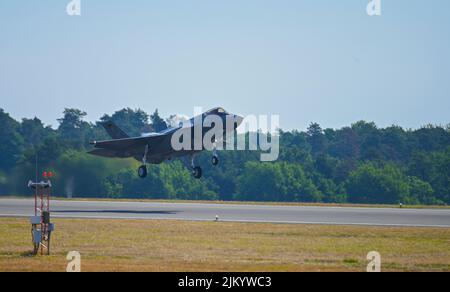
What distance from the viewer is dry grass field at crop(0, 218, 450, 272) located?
2291 cm

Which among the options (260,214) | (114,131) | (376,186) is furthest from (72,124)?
(260,214)

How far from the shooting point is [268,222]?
36.8 m

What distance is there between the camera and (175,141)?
4991cm

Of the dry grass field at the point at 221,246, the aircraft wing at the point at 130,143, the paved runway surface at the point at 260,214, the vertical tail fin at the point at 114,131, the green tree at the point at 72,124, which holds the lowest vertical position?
the dry grass field at the point at 221,246

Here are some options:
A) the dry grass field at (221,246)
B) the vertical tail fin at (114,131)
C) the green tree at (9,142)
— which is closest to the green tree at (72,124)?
the green tree at (9,142)

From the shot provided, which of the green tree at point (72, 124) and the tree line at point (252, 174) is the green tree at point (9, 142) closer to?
the tree line at point (252, 174)

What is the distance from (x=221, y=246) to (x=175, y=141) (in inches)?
907

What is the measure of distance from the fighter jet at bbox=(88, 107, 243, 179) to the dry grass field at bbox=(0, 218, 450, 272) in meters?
12.1

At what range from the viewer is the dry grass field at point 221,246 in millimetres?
22906

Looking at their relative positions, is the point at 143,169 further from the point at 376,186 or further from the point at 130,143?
the point at 376,186

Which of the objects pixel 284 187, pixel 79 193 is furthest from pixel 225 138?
pixel 284 187

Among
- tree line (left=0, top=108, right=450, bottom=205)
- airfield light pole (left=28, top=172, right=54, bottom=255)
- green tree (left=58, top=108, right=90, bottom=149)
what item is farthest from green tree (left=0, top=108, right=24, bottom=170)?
airfield light pole (left=28, top=172, right=54, bottom=255)

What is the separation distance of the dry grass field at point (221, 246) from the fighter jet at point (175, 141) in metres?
12.1
